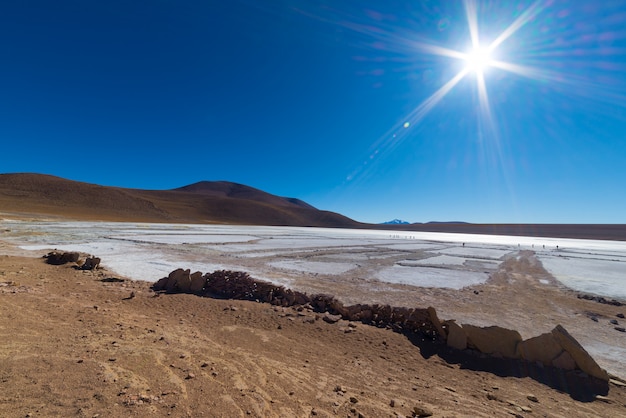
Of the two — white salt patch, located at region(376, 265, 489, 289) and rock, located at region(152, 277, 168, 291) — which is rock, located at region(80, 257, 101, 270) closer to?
rock, located at region(152, 277, 168, 291)

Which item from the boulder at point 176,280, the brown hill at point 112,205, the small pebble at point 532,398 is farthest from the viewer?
the brown hill at point 112,205

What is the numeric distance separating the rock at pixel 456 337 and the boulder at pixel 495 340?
0.32ft

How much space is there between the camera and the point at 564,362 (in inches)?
185

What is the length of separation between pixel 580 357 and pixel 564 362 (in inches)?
9.3

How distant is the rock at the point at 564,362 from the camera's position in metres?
4.64

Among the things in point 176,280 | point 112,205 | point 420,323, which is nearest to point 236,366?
point 420,323

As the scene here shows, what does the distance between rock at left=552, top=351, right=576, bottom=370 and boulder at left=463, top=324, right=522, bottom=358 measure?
53cm

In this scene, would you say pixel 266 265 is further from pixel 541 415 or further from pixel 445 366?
pixel 541 415

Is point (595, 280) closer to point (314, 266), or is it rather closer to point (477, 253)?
point (477, 253)

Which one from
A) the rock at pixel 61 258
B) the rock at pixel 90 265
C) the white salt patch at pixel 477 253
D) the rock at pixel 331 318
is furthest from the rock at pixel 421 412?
the white salt patch at pixel 477 253

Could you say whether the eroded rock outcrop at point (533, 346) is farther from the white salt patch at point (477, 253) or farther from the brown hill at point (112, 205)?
the brown hill at point (112, 205)

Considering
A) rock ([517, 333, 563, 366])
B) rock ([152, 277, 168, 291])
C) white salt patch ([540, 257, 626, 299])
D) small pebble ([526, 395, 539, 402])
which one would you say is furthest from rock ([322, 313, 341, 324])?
white salt patch ([540, 257, 626, 299])

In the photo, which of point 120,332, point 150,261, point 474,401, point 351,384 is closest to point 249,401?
point 351,384

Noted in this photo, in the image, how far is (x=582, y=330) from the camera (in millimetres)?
6898
